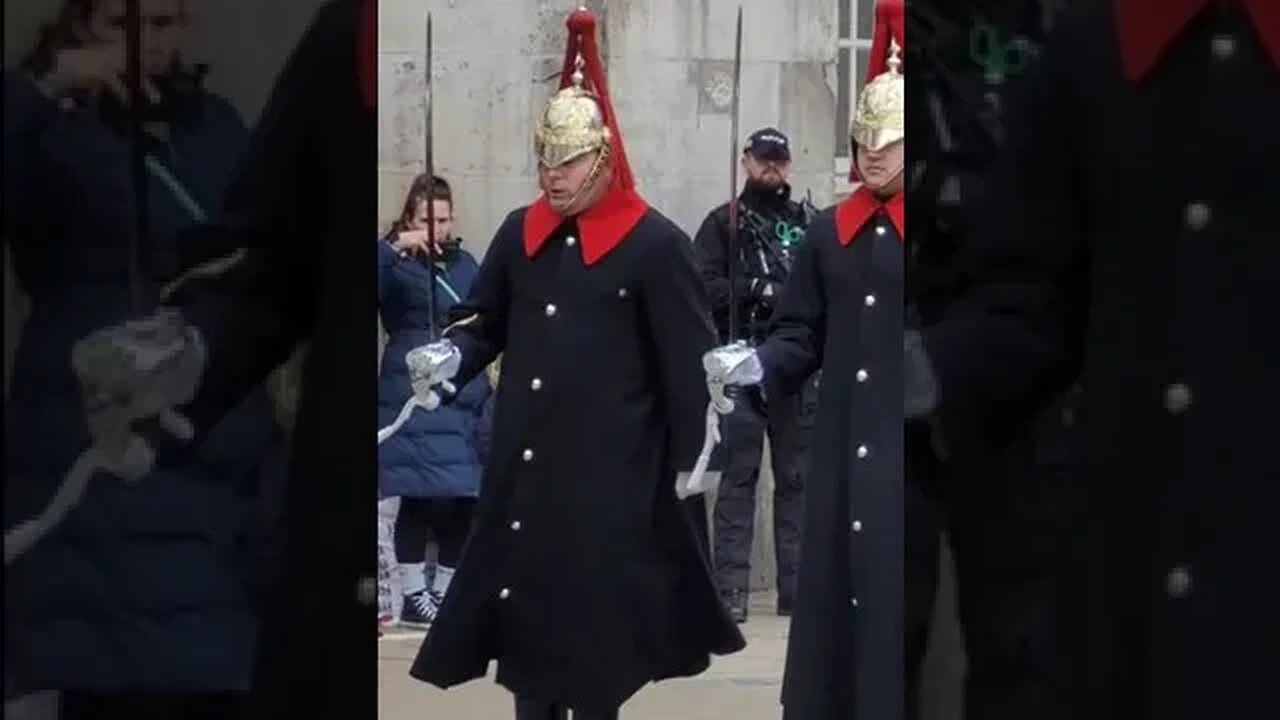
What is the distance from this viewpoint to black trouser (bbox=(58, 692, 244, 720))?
2.04m

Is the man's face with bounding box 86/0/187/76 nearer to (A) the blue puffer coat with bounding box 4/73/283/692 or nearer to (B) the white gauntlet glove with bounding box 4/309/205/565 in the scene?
(A) the blue puffer coat with bounding box 4/73/283/692

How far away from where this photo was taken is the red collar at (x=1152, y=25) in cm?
204

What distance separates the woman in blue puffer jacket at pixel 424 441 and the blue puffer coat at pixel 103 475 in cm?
471

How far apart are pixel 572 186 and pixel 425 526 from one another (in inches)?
116

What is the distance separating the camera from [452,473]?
720 centimetres

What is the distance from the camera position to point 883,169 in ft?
14.4

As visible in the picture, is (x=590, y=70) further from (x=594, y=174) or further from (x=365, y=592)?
(x=365, y=592)

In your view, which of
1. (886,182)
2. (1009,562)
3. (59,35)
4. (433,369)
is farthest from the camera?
(433,369)

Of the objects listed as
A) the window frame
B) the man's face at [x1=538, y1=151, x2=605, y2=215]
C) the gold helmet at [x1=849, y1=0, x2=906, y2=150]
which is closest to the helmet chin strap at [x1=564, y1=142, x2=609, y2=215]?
the man's face at [x1=538, y1=151, x2=605, y2=215]

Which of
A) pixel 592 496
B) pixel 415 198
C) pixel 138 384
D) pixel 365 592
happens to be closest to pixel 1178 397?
pixel 365 592

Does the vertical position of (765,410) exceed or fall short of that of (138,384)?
it falls short

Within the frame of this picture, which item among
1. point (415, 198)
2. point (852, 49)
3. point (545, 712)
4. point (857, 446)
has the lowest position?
point (545, 712)

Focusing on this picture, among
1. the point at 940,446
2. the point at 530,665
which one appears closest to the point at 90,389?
the point at 940,446

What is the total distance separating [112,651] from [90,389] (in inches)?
9.1
